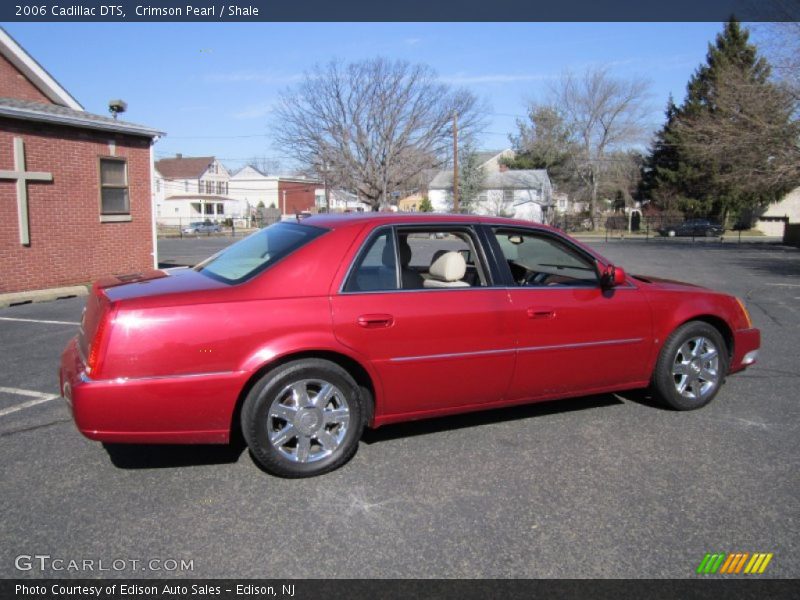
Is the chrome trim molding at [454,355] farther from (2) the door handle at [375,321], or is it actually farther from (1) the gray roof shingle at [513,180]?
(1) the gray roof shingle at [513,180]

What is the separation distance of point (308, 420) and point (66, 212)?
11.2 metres

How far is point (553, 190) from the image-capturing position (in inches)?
2662

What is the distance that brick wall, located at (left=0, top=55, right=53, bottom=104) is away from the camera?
48.2 ft

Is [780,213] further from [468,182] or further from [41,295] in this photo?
[41,295]

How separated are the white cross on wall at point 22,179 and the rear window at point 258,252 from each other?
9101 millimetres

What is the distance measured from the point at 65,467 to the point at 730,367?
4.87 meters

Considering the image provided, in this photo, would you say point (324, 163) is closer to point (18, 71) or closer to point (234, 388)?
point (18, 71)

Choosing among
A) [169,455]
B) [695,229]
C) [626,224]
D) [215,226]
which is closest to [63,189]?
[169,455]

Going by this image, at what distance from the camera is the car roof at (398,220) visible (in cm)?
409

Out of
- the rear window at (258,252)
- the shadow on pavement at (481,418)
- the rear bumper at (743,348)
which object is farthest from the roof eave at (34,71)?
the rear bumper at (743,348)

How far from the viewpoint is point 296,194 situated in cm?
7975

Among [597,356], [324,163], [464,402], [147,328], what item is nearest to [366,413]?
[464,402]

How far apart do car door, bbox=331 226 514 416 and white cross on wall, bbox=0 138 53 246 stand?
10260mm
